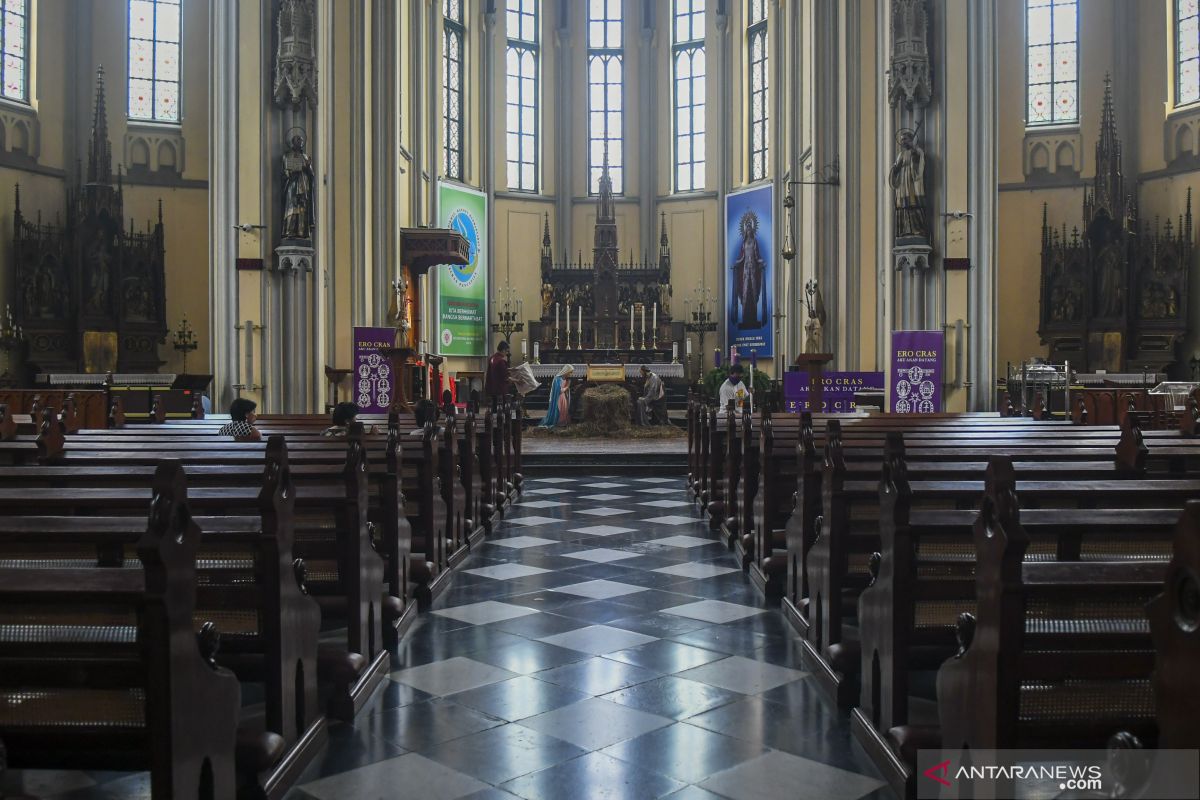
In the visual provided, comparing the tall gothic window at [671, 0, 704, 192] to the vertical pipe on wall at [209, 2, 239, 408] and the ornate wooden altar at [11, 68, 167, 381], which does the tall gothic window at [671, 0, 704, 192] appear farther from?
the vertical pipe on wall at [209, 2, 239, 408]

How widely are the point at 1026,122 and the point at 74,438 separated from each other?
2022 cm

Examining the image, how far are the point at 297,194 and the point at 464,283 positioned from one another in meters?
9.90

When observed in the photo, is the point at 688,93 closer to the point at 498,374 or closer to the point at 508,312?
the point at 508,312

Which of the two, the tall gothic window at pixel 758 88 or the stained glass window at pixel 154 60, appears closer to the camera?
the stained glass window at pixel 154 60

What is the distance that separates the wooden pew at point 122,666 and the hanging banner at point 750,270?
74.0ft

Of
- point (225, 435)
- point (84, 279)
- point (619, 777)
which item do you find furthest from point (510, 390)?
point (619, 777)

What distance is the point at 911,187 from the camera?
1592 centimetres

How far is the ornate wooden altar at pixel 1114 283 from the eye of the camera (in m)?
18.7

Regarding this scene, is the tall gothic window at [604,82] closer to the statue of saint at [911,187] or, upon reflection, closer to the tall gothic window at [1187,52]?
the statue of saint at [911,187]

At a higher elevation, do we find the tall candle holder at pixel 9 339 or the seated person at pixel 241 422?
the tall candle holder at pixel 9 339

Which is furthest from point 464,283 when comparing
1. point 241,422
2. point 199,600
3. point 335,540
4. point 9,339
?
point 199,600

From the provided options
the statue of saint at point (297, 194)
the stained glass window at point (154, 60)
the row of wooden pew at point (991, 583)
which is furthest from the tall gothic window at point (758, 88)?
the row of wooden pew at point (991, 583)

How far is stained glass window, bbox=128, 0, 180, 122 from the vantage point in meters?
20.2

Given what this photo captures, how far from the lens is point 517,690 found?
436 centimetres
